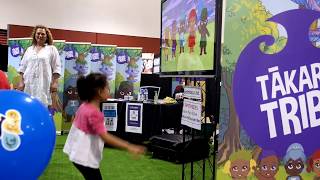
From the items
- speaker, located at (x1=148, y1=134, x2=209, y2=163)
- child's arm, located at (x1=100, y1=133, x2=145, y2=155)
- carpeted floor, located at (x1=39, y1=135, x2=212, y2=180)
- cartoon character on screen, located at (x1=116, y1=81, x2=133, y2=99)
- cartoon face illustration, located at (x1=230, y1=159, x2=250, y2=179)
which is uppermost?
cartoon character on screen, located at (x1=116, y1=81, x2=133, y2=99)

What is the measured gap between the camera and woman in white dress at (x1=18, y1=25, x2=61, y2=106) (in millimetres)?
3850

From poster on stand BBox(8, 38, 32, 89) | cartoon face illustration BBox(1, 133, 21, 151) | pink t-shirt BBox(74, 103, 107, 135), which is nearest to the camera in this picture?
cartoon face illustration BBox(1, 133, 21, 151)

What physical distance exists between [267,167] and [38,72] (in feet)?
8.22

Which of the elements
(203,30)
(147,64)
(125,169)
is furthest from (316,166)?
(147,64)

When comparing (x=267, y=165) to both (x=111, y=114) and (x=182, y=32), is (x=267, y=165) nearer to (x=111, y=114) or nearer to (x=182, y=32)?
(x=182, y=32)

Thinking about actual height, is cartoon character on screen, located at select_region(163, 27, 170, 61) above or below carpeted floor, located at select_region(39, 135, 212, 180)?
above

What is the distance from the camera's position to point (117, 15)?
977 centimetres

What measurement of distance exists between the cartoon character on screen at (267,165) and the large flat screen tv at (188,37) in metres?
0.64

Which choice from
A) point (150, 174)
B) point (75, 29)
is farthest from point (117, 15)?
point (150, 174)

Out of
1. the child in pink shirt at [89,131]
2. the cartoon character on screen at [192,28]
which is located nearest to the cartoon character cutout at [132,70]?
the cartoon character on screen at [192,28]

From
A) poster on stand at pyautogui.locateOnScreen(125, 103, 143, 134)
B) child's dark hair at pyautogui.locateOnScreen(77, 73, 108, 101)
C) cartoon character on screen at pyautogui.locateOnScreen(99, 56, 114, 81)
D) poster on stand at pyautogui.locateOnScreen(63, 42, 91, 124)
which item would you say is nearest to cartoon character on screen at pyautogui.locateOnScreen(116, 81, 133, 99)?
cartoon character on screen at pyautogui.locateOnScreen(99, 56, 114, 81)

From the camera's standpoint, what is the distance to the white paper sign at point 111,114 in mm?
5305

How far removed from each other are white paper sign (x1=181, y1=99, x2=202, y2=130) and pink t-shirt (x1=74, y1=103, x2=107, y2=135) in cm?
68

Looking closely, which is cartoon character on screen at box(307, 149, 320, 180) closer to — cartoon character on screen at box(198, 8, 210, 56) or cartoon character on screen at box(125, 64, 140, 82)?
cartoon character on screen at box(198, 8, 210, 56)
